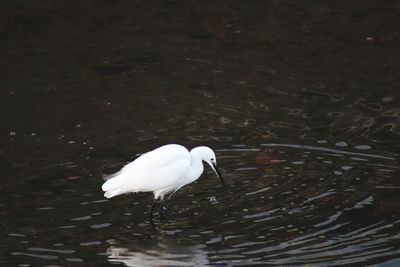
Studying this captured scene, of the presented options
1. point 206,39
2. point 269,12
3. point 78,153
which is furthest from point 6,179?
point 269,12

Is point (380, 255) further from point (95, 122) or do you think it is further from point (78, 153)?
point (95, 122)

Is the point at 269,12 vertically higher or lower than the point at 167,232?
higher

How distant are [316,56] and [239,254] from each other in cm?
566

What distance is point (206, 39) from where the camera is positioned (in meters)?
12.5

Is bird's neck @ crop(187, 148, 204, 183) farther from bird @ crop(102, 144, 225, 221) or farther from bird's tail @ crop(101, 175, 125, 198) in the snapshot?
bird's tail @ crop(101, 175, 125, 198)

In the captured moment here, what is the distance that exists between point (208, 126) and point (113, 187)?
2.49 metres

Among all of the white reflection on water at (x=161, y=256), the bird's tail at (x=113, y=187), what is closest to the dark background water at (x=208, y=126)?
the white reflection on water at (x=161, y=256)

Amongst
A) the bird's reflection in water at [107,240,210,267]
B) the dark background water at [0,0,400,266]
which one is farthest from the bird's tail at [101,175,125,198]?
the bird's reflection in water at [107,240,210,267]

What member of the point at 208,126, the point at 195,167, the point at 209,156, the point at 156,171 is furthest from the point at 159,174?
the point at 208,126

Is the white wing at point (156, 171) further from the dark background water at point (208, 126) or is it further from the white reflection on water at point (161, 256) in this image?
the white reflection on water at point (161, 256)

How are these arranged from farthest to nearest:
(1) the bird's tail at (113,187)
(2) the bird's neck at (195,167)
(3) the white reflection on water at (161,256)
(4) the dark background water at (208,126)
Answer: (2) the bird's neck at (195,167), (1) the bird's tail at (113,187), (4) the dark background water at (208,126), (3) the white reflection on water at (161,256)

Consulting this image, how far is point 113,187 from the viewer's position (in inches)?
285

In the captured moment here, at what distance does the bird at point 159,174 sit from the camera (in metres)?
7.32

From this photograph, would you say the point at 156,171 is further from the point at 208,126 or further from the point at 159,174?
the point at 208,126
